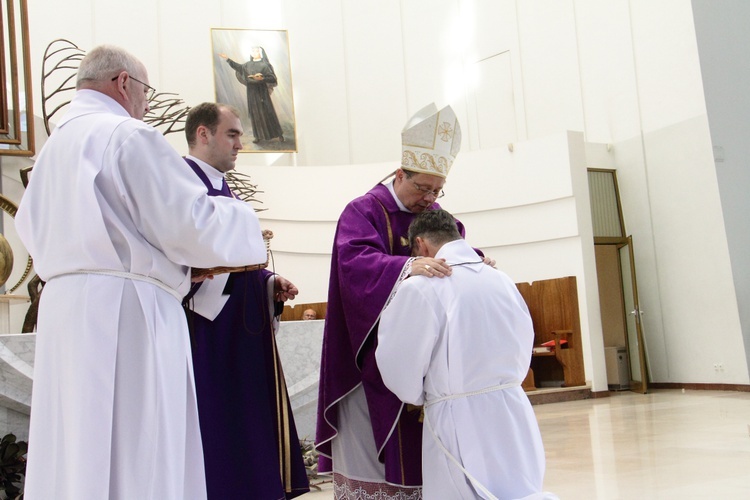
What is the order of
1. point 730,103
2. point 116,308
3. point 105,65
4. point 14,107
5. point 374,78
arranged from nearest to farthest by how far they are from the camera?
point 116,308
point 105,65
point 730,103
point 14,107
point 374,78

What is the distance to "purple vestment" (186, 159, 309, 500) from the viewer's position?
2.94 meters

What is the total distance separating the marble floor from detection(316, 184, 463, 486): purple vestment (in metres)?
1.44

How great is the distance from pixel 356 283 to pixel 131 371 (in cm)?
119

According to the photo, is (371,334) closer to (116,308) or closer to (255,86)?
(116,308)

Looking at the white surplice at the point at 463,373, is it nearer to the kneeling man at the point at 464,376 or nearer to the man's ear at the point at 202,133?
the kneeling man at the point at 464,376

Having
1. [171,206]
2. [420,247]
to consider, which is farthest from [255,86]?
[171,206]

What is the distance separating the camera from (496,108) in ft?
42.6

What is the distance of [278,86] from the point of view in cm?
1262

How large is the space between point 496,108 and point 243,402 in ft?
35.1

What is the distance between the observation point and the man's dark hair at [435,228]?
314 cm

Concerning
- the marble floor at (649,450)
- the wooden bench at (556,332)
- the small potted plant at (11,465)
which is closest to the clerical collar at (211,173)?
the small potted plant at (11,465)

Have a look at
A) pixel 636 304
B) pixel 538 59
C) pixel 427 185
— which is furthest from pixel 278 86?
pixel 427 185

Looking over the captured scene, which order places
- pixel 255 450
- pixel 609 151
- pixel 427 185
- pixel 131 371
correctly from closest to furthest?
1. pixel 131 371
2. pixel 255 450
3. pixel 427 185
4. pixel 609 151

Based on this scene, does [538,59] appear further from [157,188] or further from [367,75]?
[157,188]
